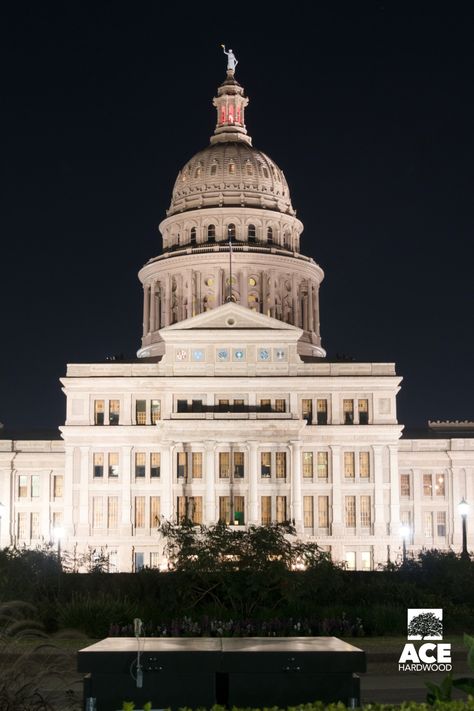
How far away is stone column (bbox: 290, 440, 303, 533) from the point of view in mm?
103750

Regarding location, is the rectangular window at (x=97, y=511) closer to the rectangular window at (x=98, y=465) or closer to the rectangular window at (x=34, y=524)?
the rectangular window at (x=98, y=465)

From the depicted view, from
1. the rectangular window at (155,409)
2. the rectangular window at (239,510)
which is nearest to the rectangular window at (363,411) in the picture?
the rectangular window at (239,510)

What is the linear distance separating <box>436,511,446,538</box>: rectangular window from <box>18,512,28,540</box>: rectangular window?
3663cm

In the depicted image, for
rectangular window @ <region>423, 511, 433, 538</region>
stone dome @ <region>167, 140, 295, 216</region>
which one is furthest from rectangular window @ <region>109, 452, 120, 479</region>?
stone dome @ <region>167, 140, 295, 216</region>

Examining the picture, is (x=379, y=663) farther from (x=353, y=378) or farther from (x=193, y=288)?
(x=193, y=288)

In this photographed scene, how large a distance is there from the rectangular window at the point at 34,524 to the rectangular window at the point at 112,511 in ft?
31.0

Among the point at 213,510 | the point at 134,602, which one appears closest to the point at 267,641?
the point at 134,602

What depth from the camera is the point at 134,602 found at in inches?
1730

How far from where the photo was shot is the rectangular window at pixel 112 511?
106 metres

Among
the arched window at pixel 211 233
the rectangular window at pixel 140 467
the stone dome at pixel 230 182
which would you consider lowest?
the rectangular window at pixel 140 467

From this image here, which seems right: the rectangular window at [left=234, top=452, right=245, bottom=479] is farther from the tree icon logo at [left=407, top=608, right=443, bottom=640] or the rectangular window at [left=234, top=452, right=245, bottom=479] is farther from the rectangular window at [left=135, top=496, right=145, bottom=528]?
the tree icon logo at [left=407, top=608, right=443, bottom=640]

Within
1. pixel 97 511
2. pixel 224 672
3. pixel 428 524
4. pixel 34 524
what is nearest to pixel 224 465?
pixel 97 511

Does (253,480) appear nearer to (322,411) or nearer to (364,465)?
(322,411)

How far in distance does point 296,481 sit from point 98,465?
16.9 m
